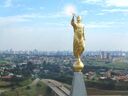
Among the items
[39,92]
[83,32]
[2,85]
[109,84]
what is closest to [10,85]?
[2,85]

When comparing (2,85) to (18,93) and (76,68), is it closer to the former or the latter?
(18,93)

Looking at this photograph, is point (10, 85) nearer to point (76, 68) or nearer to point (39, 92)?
point (39, 92)

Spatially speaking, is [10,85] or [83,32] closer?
[83,32]

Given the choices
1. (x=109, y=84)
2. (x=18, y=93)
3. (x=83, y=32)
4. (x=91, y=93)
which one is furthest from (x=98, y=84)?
(x=83, y=32)

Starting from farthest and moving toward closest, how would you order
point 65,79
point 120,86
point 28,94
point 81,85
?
point 65,79, point 120,86, point 28,94, point 81,85

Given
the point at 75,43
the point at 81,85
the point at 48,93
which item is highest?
the point at 75,43

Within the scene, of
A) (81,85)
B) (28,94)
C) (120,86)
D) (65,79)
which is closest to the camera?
(81,85)

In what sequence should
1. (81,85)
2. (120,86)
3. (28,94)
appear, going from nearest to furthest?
(81,85) < (28,94) < (120,86)

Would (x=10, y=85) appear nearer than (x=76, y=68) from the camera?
No

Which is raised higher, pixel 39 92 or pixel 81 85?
pixel 81 85
